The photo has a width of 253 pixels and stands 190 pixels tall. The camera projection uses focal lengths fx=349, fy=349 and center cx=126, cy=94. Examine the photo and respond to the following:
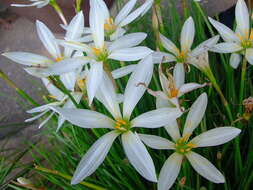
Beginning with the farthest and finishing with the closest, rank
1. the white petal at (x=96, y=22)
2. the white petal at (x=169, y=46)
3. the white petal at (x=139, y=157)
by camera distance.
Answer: the white petal at (x=169, y=46) → the white petal at (x=96, y=22) → the white petal at (x=139, y=157)

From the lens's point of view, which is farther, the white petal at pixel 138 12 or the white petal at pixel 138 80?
the white petal at pixel 138 12

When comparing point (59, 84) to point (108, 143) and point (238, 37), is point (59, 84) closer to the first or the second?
point (108, 143)

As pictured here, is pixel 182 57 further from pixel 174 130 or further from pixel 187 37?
pixel 174 130

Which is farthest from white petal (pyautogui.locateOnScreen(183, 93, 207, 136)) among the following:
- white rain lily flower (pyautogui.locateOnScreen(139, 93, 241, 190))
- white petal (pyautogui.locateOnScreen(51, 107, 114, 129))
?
white petal (pyautogui.locateOnScreen(51, 107, 114, 129))

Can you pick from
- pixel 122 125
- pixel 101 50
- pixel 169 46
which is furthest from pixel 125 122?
pixel 169 46

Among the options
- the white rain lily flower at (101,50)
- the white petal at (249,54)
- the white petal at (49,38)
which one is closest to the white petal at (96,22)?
the white rain lily flower at (101,50)

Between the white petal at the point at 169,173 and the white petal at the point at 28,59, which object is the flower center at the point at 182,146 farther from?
the white petal at the point at 28,59

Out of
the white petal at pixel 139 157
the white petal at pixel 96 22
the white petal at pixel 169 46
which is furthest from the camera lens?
the white petal at pixel 169 46

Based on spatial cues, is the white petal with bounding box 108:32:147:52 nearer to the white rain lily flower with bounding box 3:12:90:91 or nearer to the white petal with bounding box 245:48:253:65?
the white rain lily flower with bounding box 3:12:90:91

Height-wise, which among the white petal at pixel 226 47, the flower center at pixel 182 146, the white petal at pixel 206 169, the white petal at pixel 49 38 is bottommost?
the white petal at pixel 206 169
